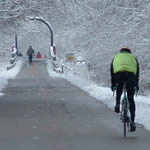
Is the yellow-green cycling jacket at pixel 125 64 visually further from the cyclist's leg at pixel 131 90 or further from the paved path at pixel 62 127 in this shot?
the paved path at pixel 62 127

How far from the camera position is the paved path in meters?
11.4

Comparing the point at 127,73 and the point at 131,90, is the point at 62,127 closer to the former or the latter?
the point at 131,90

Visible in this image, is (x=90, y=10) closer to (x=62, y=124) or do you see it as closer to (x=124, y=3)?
(x=124, y=3)

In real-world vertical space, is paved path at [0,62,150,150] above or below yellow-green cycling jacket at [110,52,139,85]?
below

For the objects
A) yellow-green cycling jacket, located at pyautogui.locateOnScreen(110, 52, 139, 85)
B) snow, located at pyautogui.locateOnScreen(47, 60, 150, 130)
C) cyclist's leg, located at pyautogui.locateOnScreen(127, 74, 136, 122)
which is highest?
yellow-green cycling jacket, located at pyautogui.locateOnScreen(110, 52, 139, 85)

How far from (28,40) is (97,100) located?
78857 mm

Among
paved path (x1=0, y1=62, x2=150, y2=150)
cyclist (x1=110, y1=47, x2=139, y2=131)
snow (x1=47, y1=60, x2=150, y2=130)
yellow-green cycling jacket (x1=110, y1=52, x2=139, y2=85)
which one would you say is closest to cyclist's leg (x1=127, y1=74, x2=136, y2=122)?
cyclist (x1=110, y1=47, x2=139, y2=131)

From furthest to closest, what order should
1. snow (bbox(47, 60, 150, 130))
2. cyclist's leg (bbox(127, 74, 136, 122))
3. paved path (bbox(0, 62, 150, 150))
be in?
snow (bbox(47, 60, 150, 130)) → cyclist's leg (bbox(127, 74, 136, 122)) → paved path (bbox(0, 62, 150, 150))

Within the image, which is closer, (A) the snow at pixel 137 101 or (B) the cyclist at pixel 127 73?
(B) the cyclist at pixel 127 73

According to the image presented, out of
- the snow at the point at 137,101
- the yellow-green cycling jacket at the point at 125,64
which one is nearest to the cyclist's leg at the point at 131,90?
the yellow-green cycling jacket at the point at 125,64

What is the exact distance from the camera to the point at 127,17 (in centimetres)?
2547

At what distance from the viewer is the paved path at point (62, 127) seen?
1138 cm

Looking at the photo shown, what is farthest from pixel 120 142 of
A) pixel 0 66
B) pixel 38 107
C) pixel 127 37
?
pixel 0 66

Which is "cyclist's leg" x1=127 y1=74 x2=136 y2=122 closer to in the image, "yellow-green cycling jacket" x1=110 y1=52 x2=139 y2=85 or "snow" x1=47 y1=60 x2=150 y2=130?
"yellow-green cycling jacket" x1=110 y1=52 x2=139 y2=85
